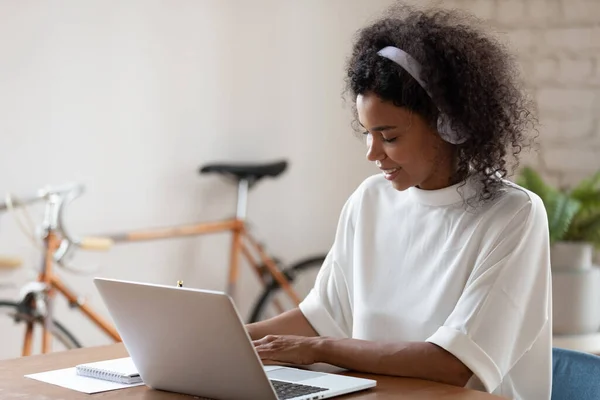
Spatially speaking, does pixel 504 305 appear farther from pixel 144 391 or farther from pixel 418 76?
pixel 144 391

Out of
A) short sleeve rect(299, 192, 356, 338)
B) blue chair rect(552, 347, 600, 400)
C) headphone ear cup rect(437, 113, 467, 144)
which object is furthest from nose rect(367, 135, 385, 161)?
blue chair rect(552, 347, 600, 400)

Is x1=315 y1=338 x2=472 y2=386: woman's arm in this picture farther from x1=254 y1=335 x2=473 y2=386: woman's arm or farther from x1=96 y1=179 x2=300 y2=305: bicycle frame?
x1=96 y1=179 x2=300 y2=305: bicycle frame

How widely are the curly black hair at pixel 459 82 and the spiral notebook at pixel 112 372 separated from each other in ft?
2.22

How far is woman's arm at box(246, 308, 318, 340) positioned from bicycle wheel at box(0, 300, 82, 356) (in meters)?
1.38

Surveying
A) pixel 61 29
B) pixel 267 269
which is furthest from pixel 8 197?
pixel 267 269

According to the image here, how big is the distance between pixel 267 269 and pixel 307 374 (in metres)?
2.31

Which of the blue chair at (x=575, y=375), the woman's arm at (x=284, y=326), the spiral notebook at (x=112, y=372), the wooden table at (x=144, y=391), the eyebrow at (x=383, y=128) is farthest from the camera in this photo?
the woman's arm at (x=284, y=326)

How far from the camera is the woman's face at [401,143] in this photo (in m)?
1.87

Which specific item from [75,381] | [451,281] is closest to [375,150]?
[451,281]

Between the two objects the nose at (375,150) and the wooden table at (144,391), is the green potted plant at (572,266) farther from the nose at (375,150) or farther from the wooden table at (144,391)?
the wooden table at (144,391)

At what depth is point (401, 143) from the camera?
187 centimetres

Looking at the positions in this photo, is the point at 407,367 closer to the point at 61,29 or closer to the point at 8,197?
the point at 8,197

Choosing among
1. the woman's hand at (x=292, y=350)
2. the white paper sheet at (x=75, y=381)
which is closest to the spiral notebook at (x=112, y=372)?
the white paper sheet at (x=75, y=381)

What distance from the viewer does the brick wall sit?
12.7ft
